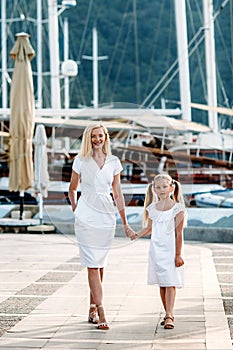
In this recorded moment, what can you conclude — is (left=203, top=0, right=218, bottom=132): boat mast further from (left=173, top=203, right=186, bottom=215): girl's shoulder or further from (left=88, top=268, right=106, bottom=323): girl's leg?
(left=88, top=268, right=106, bottom=323): girl's leg

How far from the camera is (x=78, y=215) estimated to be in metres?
8.46

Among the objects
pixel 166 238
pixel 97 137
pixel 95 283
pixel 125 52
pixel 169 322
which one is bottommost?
pixel 169 322

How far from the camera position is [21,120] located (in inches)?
869

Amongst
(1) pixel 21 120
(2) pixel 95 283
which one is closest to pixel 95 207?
(2) pixel 95 283

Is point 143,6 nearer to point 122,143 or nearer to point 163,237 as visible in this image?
point 122,143

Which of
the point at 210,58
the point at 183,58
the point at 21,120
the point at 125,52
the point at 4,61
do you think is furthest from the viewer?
the point at 125,52

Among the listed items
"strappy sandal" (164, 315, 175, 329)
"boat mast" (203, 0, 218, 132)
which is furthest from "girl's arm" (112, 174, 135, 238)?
"boat mast" (203, 0, 218, 132)

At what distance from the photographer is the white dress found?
8.45 metres


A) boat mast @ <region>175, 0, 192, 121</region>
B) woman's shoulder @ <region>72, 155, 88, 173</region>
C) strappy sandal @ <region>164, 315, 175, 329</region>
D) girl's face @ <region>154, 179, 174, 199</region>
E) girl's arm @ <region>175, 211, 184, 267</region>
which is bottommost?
strappy sandal @ <region>164, 315, 175, 329</region>

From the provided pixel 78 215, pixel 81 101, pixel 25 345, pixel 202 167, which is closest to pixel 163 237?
pixel 78 215

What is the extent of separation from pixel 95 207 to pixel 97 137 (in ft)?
1.93

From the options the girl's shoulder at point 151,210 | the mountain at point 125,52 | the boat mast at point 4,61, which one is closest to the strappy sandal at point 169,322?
the girl's shoulder at point 151,210

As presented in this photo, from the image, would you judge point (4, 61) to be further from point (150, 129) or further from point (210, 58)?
point (150, 129)

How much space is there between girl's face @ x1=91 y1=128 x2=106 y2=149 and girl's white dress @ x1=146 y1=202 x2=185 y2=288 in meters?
0.71
